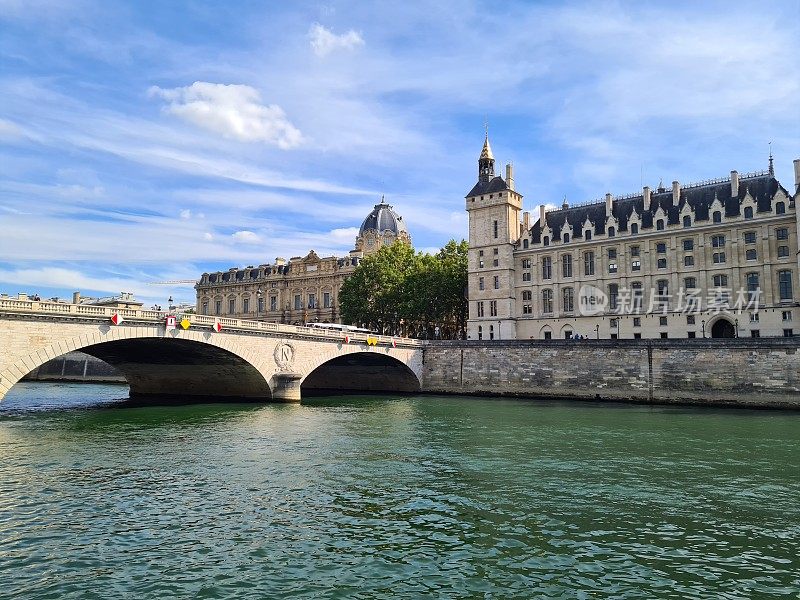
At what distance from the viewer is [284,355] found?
53.2 meters

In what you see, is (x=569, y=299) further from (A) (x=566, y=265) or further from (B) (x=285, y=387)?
(B) (x=285, y=387)

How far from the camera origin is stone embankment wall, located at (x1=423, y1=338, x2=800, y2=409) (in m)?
51.7

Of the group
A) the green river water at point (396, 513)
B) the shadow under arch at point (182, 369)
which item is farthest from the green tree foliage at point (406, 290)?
the green river water at point (396, 513)

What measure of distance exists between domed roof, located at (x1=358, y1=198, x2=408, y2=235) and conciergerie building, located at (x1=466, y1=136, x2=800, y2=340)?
44089mm

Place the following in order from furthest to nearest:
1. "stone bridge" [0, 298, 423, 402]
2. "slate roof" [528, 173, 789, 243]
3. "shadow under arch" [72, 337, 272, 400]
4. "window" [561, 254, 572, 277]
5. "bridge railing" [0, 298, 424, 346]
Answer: "window" [561, 254, 572, 277] → "slate roof" [528, 173, 789, 243] → "shadow under arch" [72, 337, 272, 400] → "stone bridge" [0, 298, 423, 402] → "bridge railing" [0, 298, 424, 346]

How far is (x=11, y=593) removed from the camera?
12.3 m

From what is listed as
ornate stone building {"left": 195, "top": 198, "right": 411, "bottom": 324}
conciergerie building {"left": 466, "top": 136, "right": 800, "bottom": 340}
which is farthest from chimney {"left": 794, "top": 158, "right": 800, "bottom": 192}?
ornate stone building {"left": 195, "top": 198, "right": 411, "bottom": 324}

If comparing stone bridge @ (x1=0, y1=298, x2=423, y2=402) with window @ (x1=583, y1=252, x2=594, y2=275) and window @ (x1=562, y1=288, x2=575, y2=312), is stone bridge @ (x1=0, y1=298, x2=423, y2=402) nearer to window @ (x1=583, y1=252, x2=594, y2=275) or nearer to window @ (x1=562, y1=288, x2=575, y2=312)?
window @ (x1=562, y1=288, x2=575, y2=312)

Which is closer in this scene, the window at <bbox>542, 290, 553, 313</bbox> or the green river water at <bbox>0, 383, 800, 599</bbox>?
the green river water at <bbox>0, 383, 800, 599</bbox>

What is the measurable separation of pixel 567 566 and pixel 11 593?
11.6 m

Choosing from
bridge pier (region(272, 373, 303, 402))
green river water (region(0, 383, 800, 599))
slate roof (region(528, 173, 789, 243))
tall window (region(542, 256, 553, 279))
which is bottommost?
green river water (region(0, 383, 800, 599))

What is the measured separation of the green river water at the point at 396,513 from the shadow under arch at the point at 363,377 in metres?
34.3

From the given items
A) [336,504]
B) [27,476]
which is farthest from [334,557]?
[27,476]

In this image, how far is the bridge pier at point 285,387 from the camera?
53.1 m
